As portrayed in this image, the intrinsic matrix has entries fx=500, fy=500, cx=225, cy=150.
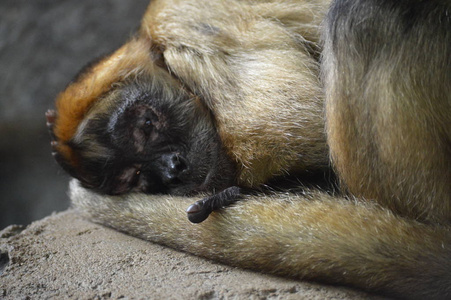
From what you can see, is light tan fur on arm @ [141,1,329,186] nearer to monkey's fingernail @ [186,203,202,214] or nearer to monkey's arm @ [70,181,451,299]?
monkey's arm @ [70,181,451,299]

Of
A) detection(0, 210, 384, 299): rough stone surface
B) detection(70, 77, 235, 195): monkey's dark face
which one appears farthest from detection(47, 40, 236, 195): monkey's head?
detection(0, 210, 384, 299): rough stone surface

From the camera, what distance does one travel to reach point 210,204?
279 centimetres

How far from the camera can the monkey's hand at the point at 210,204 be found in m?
2.72

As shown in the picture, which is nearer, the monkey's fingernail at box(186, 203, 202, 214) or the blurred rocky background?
the monkey's fingernail at box(186, 203, 202, 214)

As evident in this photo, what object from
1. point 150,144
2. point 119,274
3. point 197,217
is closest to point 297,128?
point 197,217

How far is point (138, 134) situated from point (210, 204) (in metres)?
0.87

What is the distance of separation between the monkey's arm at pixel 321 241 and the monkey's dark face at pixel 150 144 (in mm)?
278

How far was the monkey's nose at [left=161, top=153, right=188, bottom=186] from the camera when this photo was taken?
3254mm

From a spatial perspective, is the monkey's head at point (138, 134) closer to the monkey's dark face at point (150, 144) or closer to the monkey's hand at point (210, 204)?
the monkey's dark face at point (150, 144)

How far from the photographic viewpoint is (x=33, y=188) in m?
8.05

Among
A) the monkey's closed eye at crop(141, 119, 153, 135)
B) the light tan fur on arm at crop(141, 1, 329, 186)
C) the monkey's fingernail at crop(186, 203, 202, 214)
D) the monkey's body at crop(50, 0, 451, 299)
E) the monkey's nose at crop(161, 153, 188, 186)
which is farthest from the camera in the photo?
the monkey's closed eye at crop(141, 119, 153, 135)

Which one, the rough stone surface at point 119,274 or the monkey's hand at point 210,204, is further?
the monkey's hand at point 210,204

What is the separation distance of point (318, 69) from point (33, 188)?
6185 mm

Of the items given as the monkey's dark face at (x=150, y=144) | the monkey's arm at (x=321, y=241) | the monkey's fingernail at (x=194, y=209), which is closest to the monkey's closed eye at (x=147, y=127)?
the monkey's dark face at (x=150, y=144)
